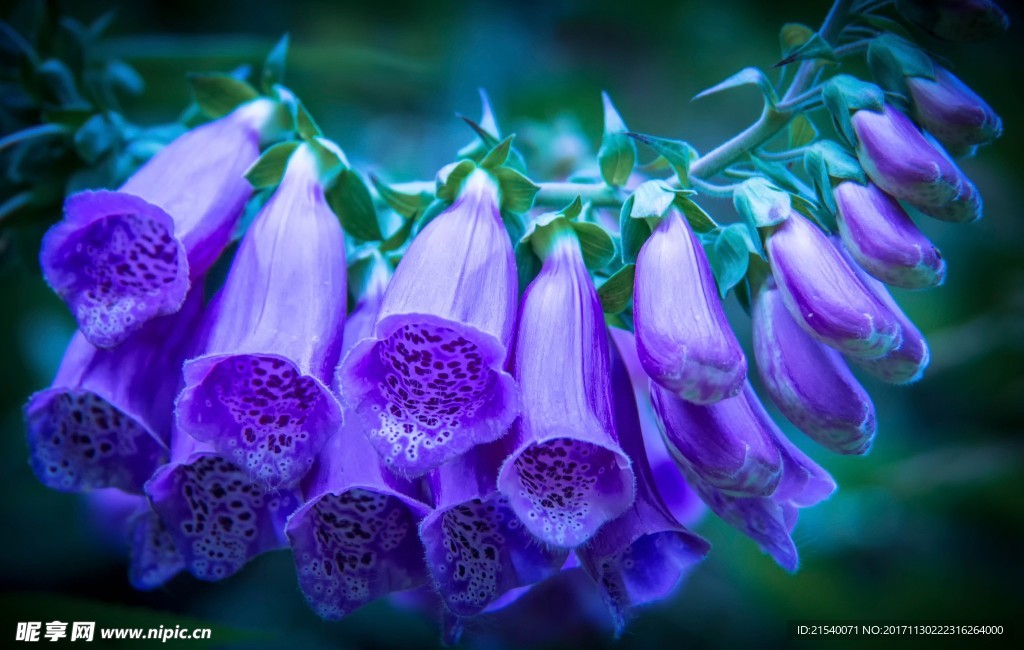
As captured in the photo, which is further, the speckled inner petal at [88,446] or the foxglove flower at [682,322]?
the speckled inner petal at [88,446]

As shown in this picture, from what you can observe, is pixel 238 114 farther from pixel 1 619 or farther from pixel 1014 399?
pixel 1014 399

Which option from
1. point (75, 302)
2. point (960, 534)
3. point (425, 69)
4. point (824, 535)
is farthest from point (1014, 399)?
point (75, 302)

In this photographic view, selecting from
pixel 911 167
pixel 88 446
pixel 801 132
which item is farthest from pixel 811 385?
pixel 88 446

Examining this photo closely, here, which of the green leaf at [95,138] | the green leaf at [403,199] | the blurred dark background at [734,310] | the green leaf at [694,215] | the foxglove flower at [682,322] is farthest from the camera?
the blurred dark background at [734,310]

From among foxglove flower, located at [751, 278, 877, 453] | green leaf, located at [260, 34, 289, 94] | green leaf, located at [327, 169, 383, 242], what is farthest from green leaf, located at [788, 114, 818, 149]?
green leaf, located at [260, 34, 289, 94]

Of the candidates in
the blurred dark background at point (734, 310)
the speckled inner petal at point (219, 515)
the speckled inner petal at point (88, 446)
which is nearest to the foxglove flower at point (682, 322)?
the speckled inner petal at point (219, 515)

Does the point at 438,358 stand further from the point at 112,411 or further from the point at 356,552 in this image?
the point at 112,411

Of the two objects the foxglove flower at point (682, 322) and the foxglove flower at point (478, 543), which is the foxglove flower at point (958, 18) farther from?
the foxglove flower at point (478, 543)
